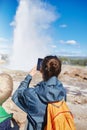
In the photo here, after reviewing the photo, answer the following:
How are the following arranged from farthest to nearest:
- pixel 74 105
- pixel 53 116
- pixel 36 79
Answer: pixel 36 79
pixel 74 105
pixel 53 116

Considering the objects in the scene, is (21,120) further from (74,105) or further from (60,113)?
(74,105)

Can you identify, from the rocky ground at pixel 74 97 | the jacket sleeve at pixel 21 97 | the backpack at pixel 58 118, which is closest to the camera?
the backpack at pixel 58 118

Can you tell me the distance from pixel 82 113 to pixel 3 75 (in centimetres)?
288

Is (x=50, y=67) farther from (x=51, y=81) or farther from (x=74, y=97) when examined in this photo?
(x=74, y=97)

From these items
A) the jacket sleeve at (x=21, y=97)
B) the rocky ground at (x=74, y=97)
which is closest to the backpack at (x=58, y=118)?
the jacket sleeve at (x=21, y=97)

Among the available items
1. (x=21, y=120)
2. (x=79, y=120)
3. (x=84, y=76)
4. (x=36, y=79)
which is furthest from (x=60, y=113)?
(x=84, y=76)

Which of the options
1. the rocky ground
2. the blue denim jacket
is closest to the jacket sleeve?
the blue denim jacket

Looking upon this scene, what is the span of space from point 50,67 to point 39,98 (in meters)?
0.22

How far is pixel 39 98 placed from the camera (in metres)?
2.18

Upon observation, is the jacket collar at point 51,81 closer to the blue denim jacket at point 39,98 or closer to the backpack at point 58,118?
the blue denim jacket at point 39,98

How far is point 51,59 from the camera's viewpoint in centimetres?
221

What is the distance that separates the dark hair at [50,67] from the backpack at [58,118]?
20 cm

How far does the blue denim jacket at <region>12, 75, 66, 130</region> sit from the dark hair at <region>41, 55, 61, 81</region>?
3 cm

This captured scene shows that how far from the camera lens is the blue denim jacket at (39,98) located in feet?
7.10
